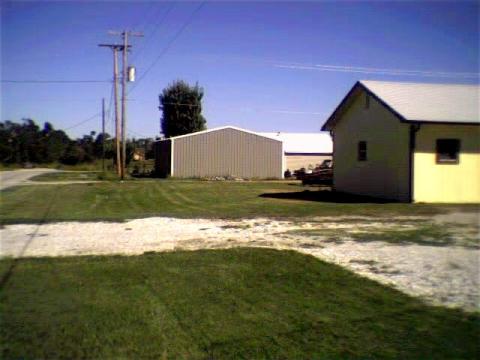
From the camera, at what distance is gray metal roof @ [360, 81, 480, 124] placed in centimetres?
1978

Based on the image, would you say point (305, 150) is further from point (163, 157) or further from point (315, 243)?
point (315, 243)

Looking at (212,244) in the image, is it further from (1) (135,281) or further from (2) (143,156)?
(2) (143,156)

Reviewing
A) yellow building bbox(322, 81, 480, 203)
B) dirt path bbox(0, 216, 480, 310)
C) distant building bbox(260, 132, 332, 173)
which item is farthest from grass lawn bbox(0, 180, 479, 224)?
distant building bbox(260, 132, 332, 173)

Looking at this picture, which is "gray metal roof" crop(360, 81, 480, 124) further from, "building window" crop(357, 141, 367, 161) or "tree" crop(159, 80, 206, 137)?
"tree" crop(159, 80, 206, 137)

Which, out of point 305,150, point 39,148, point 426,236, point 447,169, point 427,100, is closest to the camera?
point 426,236

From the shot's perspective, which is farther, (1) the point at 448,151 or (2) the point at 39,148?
(2) the point at 39,148

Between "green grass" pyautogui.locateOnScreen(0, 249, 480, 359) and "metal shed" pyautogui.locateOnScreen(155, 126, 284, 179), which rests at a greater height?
"metal shed" pyautogui.locateOnScreen(155, 126, 284, 179)

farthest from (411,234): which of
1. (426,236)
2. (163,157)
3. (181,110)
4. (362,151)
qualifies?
(181,110)

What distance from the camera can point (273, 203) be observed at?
2025cm

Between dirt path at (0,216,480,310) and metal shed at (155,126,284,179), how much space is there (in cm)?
2945

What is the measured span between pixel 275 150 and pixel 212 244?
36034 mm

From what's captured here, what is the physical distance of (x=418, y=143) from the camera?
19688 mm

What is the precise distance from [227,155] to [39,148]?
172 feet

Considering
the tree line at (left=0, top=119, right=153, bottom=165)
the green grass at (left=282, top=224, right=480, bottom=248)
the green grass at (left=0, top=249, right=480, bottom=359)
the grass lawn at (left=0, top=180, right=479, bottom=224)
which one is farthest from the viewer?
the tree line at (left=0, top=119, right=153, bottom=165)
